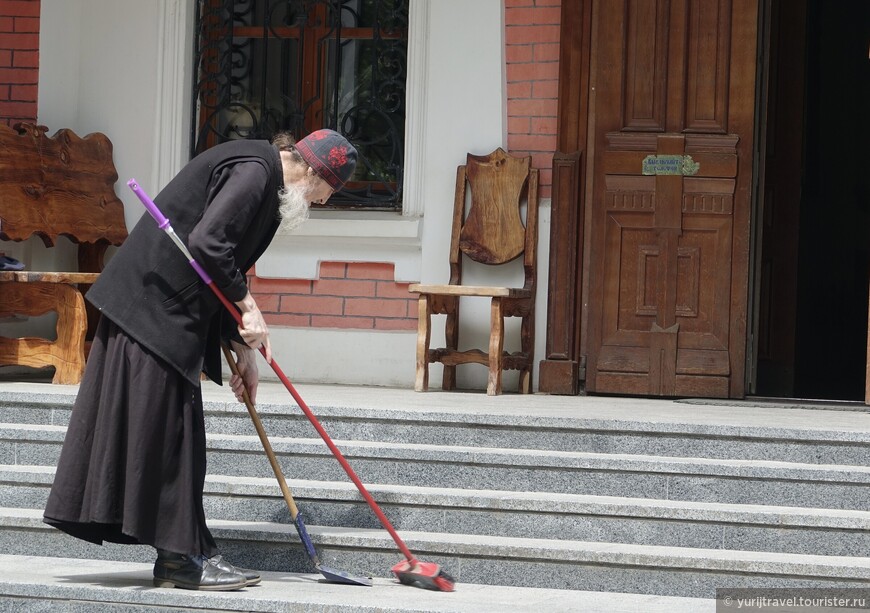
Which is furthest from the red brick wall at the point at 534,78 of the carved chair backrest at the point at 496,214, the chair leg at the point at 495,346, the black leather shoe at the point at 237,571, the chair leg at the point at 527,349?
the black leather shoe at the point at 237,571

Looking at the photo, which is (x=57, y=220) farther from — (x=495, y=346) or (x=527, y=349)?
(x=527, y=349)

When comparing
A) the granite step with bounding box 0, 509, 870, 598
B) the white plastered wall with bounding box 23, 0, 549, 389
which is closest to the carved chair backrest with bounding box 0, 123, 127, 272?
the white plastered wall with bounding box 23, 0, 549, 389

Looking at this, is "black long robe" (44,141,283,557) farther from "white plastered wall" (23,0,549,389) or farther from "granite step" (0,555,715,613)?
"white plastered wall" (23,0,549,389)

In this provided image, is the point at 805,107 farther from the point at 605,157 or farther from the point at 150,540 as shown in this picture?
the point at 150,540

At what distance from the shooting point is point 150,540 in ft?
12.4

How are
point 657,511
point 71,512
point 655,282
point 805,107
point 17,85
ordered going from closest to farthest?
point 71,512 < point 657,511 < point 655,282 < point 17,85 < point 805,107

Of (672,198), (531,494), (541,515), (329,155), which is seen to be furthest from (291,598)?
(672,198)

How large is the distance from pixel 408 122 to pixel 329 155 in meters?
3.07

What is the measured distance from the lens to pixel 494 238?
6652mm

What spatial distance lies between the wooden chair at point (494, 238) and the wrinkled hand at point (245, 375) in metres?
2.38

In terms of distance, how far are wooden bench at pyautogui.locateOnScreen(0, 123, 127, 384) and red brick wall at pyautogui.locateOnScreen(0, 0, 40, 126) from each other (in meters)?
0.33

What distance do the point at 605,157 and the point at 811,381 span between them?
419 centimetres

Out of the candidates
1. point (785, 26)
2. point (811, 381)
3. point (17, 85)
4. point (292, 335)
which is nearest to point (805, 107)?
point (785, 26)

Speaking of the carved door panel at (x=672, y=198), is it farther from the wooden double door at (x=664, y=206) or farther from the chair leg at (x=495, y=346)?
the chair leg at (x=495, y=346)
